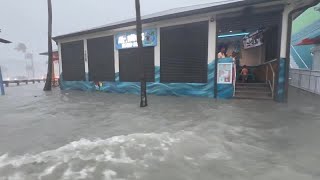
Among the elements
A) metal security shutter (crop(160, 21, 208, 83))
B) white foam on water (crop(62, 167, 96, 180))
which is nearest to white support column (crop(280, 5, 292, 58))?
metal security shutter (crop(160, 21, 208, 83))

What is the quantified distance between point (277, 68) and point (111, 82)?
11.2 metres

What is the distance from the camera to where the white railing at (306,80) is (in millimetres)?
12930

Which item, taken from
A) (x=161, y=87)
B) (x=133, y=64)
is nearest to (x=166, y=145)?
(x=161, y=87)

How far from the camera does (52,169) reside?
4.39 m

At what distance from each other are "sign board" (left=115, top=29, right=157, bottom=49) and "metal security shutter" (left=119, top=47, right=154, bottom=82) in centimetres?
33

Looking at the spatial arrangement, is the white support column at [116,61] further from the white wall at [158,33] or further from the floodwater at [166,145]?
the floodwater at [166,145]

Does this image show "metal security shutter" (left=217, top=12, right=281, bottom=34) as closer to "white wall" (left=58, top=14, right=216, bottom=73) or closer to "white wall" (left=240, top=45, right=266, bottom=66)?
"white wall" (left=58, top=14, right=216, bottom=73)

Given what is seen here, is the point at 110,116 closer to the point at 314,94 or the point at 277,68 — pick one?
the point at 277,68

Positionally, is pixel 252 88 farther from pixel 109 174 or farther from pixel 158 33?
pixel 109 174

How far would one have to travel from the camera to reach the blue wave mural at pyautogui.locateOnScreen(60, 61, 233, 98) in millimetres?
12570

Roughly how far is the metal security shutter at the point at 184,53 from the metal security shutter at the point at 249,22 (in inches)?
41.0

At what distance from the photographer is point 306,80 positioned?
47.9ft

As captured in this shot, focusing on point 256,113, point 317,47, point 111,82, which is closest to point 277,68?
point 256,113

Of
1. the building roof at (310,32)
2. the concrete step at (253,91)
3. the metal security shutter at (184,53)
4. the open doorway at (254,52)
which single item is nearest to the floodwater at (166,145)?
the concrete step at (253,91)
